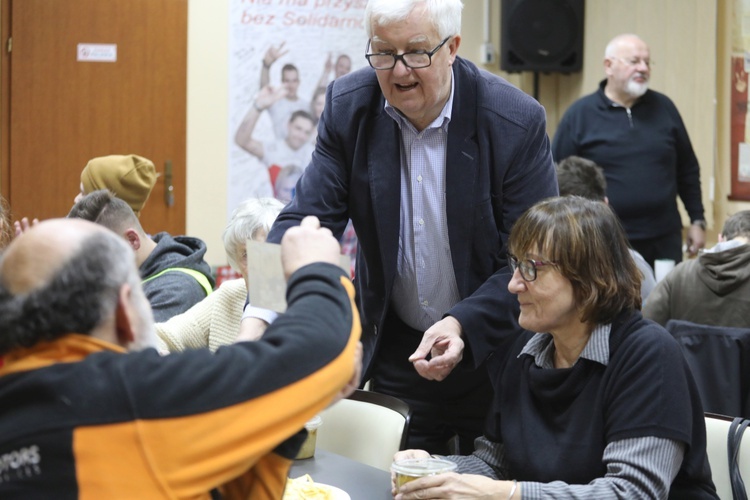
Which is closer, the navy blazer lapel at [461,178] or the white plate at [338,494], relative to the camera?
the white plate at [338,494]

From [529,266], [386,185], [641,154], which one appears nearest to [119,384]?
[529,266]

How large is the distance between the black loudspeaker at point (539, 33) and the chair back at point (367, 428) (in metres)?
4.16

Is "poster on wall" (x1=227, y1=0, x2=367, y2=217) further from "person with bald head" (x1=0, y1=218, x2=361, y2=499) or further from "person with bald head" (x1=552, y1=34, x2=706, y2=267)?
"person with bald head" (x1=0, y1=218, x2=361, y2=499)

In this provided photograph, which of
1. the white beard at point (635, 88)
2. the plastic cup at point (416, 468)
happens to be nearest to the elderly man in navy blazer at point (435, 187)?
the plastic cup at point (416, 468)

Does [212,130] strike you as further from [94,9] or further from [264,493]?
[264,493]

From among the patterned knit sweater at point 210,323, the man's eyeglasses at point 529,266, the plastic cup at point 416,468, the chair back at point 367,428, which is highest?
the man's eyeglasses at point 529,266

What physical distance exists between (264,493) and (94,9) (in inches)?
190

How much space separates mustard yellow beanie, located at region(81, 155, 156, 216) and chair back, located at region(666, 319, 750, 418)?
2373 millimetres

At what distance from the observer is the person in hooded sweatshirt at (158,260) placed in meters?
3.54

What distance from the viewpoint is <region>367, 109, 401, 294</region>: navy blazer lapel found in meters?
2.38

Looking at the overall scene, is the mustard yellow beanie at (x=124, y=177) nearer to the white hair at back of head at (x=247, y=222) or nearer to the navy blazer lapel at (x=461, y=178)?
the white hair at back of head at (x=247, y=222)

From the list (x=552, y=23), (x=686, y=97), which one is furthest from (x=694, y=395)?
(x=552, y=23)

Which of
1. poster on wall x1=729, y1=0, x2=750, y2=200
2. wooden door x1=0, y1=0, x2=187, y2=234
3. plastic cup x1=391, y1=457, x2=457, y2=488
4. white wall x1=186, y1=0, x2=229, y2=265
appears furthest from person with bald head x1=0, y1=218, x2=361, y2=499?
poster on wall x1=729, y1=0, x2=750, y2=200

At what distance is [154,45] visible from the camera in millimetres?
5684
